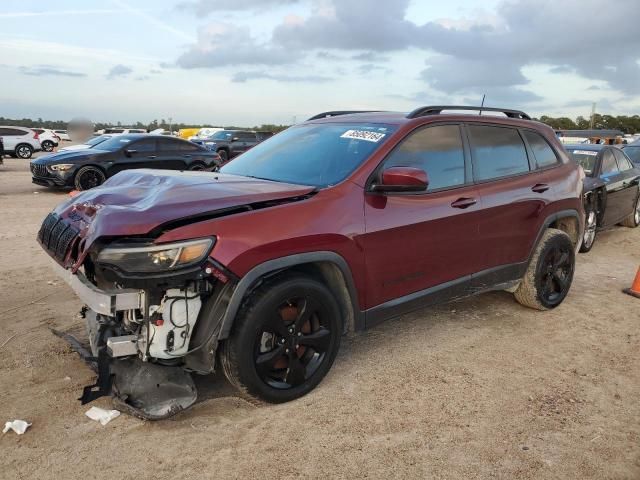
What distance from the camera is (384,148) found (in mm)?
3699

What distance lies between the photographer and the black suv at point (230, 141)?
2383 centimetres

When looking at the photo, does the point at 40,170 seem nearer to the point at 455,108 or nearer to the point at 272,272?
the point at 455,108

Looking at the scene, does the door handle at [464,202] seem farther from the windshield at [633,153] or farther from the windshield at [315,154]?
the windshield at [633,153]

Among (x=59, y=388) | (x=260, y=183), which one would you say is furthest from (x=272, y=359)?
(x=59, y=388)

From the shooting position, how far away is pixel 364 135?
390 centimetres

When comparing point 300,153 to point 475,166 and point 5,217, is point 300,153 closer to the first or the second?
point 475,166

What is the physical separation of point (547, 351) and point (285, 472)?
259 centimetres

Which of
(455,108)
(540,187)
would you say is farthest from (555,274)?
(455,108)

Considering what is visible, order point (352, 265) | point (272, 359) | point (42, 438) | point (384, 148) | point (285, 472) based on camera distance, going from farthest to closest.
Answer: point (384, 148)
point (352, 265)
point (272, 359)
point (42, 438)
point (285, 472)

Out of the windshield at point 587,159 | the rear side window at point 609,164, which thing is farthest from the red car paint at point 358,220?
the rear side window at point 609,164

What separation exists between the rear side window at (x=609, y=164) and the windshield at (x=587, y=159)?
0.18 m

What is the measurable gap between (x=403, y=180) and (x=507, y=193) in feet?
5.08

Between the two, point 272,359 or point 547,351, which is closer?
point 272,359

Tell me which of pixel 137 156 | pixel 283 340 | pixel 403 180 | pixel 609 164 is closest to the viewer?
pixel 283 340
